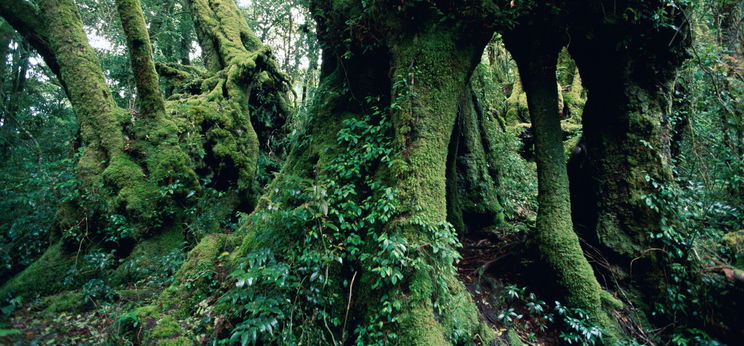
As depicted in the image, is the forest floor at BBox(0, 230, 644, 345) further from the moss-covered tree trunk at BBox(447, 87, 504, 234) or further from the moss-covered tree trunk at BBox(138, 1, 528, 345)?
the moss-covered tree trunk at BBox(447, 87, 504, 234)

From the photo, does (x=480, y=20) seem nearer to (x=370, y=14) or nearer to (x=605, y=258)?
(x=370, y=14)

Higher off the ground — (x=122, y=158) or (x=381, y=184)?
(x=122, y=158)

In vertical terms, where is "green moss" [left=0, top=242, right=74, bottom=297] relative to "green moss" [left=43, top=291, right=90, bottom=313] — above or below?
above

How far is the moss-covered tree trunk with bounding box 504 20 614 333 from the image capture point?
13.0ft

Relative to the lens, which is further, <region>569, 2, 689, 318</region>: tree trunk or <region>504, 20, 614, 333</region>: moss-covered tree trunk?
<region>569, 2, 689, 318</region>: tree trunk

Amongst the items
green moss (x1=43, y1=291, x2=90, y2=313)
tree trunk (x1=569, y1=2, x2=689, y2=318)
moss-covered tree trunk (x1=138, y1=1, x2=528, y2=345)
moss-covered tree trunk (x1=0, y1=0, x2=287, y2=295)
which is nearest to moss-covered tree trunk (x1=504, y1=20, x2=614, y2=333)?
tree trunk (x1=569, y1=2, x2=689, y2=318)

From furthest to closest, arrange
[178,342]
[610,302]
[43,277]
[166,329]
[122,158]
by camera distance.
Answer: [122,158], [43,277], [610,302], [166,329], [178,342]

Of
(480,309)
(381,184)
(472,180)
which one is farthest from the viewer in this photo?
(472,180)

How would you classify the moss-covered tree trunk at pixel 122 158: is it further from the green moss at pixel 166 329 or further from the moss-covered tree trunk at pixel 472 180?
the moss-covered tree trunk at pixel 472 180

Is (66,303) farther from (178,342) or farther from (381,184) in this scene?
(381,184)

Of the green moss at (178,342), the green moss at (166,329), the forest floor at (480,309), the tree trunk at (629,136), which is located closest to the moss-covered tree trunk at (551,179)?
the forest floor at (480,309)

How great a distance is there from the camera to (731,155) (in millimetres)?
4625

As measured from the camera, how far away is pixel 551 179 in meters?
4.56

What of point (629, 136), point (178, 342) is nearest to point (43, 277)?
point (178, 342)
